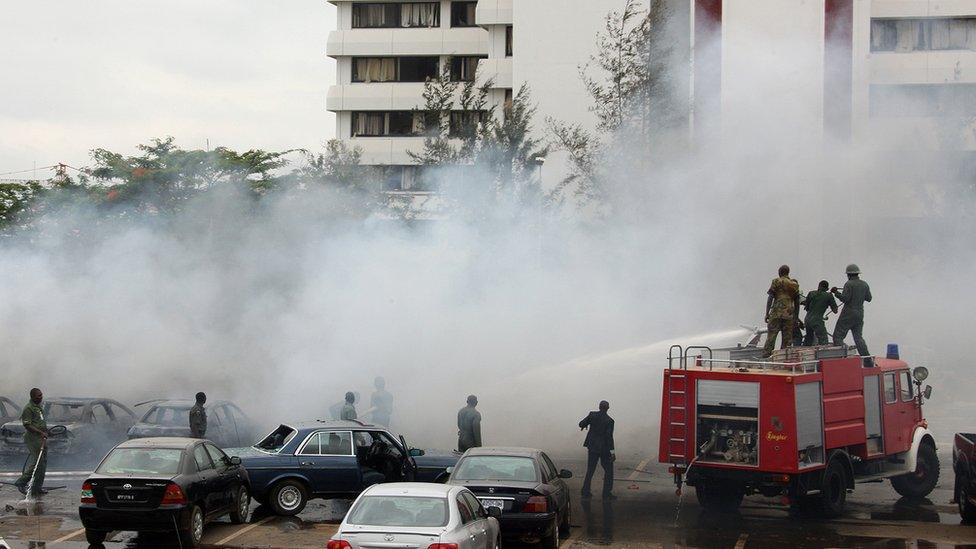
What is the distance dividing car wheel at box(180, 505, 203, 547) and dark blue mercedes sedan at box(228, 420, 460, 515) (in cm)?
213

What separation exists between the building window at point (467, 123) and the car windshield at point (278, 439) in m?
17.5

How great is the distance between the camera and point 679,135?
34.2m

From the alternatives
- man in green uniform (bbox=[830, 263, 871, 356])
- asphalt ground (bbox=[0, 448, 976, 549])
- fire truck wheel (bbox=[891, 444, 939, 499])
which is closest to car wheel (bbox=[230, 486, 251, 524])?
asphalt ground (bbox=[0, 448, 976, 549])

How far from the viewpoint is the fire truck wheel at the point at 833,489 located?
53.9 feet

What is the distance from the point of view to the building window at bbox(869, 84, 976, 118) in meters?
39.7

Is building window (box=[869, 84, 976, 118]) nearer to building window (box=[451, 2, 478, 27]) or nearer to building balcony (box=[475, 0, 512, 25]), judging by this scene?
building balcony (box=[475, 0, 512, 25])

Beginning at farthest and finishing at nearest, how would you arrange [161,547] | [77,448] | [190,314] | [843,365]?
1. [190,314]
2. [77,448]
3. [843,365]
4. [161,547]

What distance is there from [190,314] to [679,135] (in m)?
15.6

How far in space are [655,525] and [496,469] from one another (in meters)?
3.06

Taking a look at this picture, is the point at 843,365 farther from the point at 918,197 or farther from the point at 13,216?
the point at 13,216

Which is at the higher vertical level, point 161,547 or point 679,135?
point 679,135

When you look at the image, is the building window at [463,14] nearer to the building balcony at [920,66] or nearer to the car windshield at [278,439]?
the building balcony at [920,66]

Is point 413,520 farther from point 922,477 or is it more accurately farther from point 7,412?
point 7,412

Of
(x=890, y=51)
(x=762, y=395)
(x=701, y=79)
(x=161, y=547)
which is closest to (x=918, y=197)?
(x=701, y=79)
